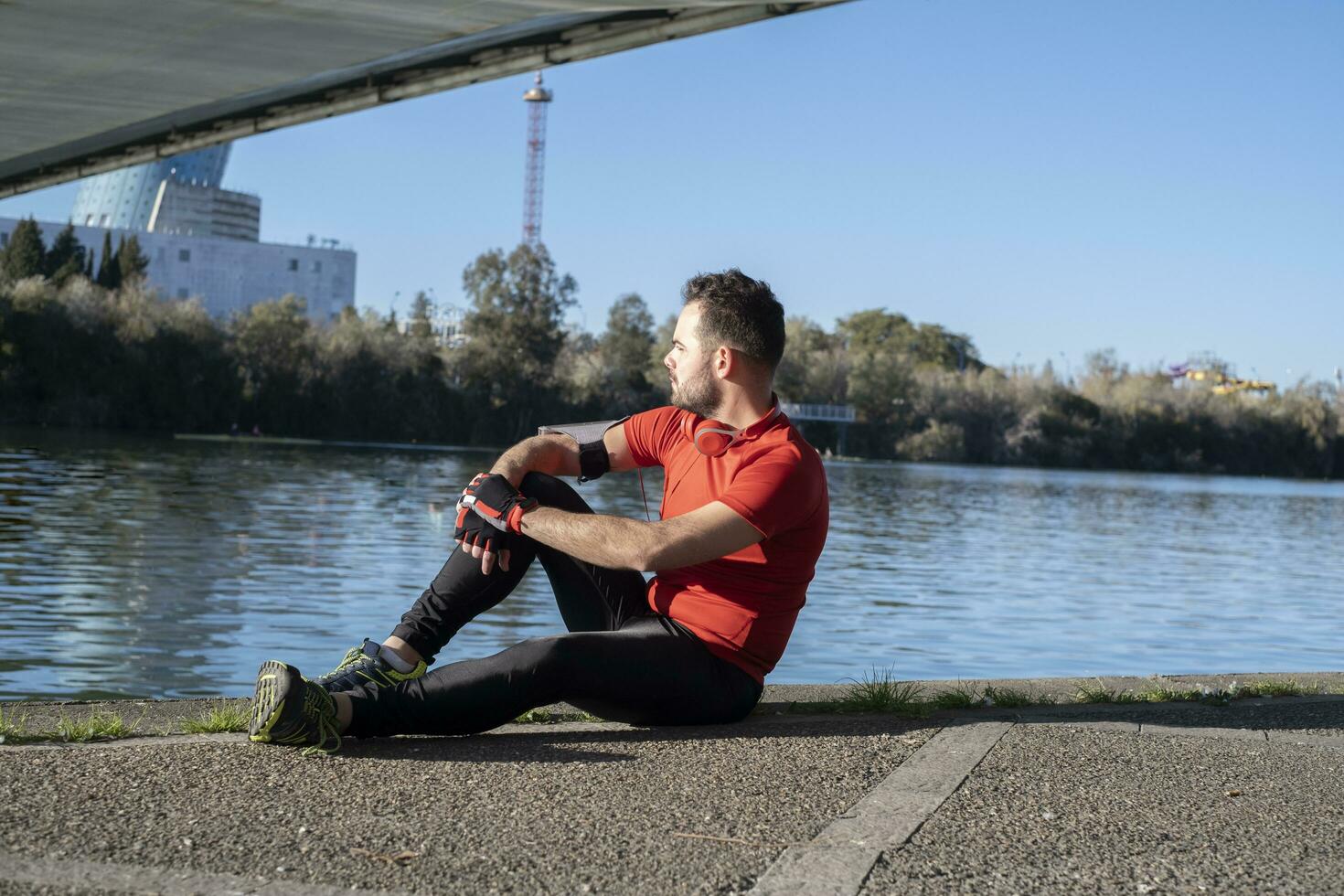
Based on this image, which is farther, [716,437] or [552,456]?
[552,456]

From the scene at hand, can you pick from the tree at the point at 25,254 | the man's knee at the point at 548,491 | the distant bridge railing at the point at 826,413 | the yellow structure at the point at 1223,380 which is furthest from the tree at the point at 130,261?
the yellow structure at the point at 1223,380

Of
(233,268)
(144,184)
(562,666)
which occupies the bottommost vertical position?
(562,666)

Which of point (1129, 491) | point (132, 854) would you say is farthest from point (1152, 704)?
point (1129, 491)

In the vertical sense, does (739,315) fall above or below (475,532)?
above

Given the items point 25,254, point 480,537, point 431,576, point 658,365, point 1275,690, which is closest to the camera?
point 480,537

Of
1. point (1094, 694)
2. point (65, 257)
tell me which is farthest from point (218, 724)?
point (65, 257)

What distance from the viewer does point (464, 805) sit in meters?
2.87

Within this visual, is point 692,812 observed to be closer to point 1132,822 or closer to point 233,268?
point 1132,822

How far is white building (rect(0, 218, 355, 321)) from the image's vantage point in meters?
91.9

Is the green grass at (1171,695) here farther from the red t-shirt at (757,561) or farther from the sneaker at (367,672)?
the sneaker at (367,672)

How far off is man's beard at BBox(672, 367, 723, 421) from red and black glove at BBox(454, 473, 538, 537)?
1.66 feet

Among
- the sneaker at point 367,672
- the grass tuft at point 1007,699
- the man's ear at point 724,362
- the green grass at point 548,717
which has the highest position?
the man's ear at point 724,362

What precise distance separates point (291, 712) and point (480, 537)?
0.62m

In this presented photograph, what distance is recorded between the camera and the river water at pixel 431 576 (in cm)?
835
